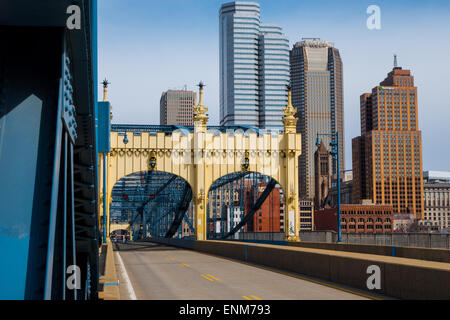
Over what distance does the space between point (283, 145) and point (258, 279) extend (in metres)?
30.0

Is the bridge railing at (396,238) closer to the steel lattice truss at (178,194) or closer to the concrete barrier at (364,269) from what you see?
the steel lattice truss at (178,194)

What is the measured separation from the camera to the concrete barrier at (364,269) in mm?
14750

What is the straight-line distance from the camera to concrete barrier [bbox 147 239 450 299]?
14.8 meters

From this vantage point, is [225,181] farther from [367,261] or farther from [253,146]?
[367,261]

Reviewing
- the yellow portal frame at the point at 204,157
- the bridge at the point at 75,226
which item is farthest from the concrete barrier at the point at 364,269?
the yellow portal frame at the point at 204,157

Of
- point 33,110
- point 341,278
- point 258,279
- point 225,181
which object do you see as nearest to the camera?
point 33,110

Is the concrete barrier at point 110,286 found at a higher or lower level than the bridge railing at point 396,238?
higher

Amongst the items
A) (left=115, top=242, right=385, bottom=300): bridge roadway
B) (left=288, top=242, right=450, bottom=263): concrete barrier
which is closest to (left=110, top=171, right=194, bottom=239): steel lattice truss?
(left=288, top=242, right=450, bottom=263): concrete barrier

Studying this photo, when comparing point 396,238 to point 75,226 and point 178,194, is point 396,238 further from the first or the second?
point 75,226

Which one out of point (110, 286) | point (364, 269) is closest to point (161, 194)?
point (364, 269)

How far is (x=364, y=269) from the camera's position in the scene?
735 inches

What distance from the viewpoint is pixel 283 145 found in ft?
168

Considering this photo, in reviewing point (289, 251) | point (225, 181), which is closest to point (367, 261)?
point (289, 251)
